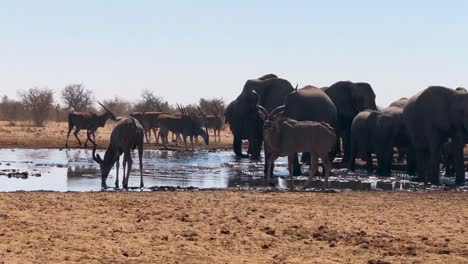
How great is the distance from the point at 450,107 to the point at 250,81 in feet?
25.7

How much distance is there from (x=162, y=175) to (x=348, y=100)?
1089cm

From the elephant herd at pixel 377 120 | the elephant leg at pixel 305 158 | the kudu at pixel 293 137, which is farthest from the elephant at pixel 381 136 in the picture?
the kudu at pixel 293 137

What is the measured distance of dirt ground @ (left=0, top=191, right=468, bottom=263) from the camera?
9.94 meters

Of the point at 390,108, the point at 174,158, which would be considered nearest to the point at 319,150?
the point at 390,108

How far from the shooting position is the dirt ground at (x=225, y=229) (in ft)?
32.6

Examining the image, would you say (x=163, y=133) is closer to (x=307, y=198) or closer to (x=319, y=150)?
(x=319, y=150)

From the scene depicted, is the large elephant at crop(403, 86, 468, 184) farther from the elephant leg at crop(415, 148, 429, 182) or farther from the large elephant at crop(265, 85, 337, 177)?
the large elephant at crop(265, 85, 337, 177)

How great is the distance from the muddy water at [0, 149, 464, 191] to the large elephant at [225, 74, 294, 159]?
1.00 m

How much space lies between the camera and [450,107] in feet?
70.9

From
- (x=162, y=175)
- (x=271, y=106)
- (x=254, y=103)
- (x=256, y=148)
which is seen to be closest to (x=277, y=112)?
(x=162, y=175)

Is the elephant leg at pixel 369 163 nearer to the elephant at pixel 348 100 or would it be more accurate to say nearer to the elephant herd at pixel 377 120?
the elephant herd at pixel 377 120

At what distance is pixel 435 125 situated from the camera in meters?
21.7

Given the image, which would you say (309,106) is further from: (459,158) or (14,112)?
(14,112)

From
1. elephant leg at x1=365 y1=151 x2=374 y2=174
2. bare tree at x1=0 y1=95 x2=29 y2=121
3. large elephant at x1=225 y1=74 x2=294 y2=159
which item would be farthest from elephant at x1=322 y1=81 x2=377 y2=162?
bare tree at x1=0 y1=95 x2=29 y2=121
